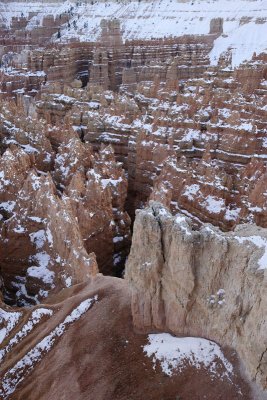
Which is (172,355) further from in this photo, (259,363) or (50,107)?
(50,107)

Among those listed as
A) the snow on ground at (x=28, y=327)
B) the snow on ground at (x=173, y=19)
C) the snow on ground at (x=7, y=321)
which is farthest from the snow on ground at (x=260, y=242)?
the snow on ground at (x=173, y=19)

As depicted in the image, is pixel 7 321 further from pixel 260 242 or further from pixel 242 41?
pixel 242 41

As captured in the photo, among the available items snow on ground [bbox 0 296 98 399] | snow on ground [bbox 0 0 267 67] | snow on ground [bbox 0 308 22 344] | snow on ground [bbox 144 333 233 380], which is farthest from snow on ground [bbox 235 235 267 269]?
snow on ground [bbox 0 0 267 67]

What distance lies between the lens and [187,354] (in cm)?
975

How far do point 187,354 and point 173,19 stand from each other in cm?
7166

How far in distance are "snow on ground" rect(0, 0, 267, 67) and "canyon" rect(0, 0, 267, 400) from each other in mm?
20896

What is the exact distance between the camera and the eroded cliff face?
8844 mm

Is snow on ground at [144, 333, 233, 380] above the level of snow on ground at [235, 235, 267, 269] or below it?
below

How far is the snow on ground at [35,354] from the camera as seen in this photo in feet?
35.0

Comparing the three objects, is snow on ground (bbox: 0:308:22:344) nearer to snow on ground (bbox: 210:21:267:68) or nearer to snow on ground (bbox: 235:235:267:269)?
snow on ground (bbox: 235:235:267:269)

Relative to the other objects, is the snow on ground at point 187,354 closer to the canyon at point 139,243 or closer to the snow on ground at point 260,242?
the canyon at point 139,243

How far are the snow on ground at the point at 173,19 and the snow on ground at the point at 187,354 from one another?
4569cm

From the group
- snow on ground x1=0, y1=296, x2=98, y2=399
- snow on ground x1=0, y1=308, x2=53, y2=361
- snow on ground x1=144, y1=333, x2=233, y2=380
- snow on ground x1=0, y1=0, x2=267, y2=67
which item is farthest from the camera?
snow on ground x1=0, y1=0, x2=267, y2=67

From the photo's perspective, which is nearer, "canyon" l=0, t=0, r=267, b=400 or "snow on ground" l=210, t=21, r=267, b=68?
"canyon" l=0, t=0, r=267, b=400
